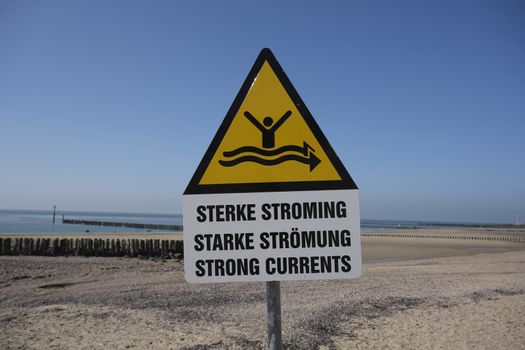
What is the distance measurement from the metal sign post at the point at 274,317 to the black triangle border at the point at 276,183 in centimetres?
55

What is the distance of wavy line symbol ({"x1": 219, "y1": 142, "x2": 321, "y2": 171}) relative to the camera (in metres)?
2.08

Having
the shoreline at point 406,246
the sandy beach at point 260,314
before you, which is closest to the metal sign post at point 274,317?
the sandy beach at point 260,314

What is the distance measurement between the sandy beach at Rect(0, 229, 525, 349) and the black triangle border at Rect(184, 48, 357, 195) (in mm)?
4338

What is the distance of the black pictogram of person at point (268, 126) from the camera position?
6.88 feet

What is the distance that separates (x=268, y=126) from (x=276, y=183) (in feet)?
1.09

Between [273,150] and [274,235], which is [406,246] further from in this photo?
[273,150]

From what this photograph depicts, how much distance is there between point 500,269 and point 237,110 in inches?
674

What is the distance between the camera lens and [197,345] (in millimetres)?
5727

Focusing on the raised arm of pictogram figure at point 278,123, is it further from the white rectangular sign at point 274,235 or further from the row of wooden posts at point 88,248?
the row of wooden posts at point 88,248

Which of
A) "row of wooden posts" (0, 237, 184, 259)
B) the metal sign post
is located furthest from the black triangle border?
"row of wooden posts" (0, 237, 184, 259)

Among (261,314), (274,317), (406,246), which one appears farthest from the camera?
(406,246)

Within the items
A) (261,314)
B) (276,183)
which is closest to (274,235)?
(276,183)

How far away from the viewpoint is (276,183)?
2092mm

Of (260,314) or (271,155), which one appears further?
(260,314)
